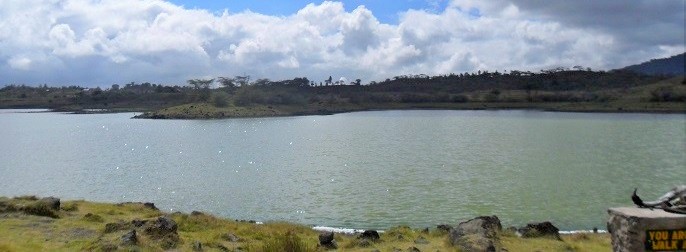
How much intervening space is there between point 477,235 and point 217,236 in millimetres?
7657

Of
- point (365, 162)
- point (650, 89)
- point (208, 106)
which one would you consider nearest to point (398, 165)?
point (365, 162)

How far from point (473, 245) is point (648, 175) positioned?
26.4 m

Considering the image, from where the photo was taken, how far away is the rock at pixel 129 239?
1400 cm

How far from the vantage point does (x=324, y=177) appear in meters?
37.3

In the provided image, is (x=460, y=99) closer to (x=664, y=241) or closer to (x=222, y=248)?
(x=222, y=248)

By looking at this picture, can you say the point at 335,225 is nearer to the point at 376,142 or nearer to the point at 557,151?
the point at 557,151

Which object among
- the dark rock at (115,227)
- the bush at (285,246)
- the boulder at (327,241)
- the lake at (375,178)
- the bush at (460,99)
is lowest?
the lake at (375,178)

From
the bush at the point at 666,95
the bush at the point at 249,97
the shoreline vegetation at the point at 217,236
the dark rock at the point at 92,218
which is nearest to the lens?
the shoreline vegetation at the point at 217,236

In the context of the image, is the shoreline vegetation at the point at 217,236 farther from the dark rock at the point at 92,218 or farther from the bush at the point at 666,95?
the bush at the point at 666,95

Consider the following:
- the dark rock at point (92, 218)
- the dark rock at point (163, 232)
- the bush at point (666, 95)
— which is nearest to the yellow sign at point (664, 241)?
the dark rock at point (163, 232)

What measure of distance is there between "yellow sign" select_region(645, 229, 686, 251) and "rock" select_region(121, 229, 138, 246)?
37.6 feet

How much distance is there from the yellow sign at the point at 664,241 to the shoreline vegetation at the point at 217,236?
18.8 feet

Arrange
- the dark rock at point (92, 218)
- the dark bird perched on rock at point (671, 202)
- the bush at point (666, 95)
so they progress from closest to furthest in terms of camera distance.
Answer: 1. the dark bird perched on rock at point (671, 202)
2. the dark rock at point (92, 218)
3. the bush at point (666, 95)

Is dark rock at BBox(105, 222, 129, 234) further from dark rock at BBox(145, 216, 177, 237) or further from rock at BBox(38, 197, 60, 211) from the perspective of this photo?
rock at BBox(38, 197, 60, 211)
